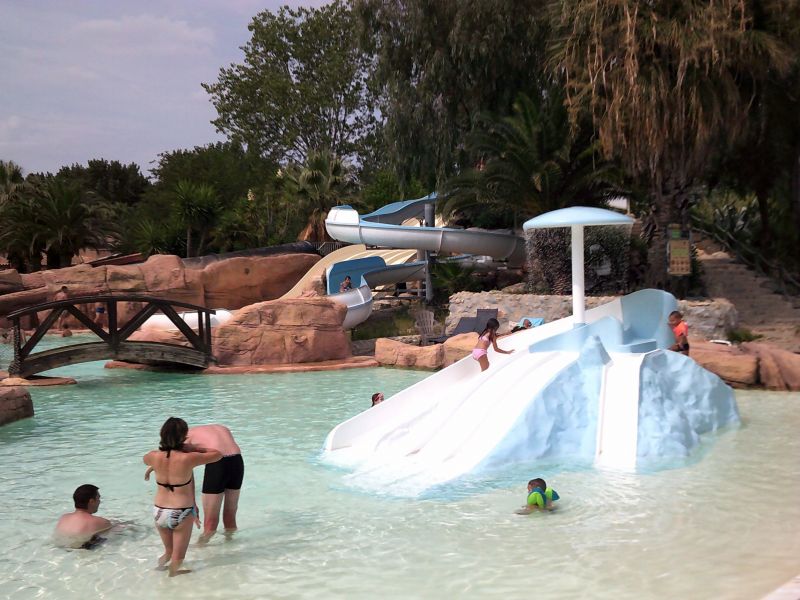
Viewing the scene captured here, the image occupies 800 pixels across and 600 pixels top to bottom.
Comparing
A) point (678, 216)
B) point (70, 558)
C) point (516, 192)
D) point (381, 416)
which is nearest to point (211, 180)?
point (516, 192)

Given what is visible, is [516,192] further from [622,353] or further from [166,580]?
[166,580]

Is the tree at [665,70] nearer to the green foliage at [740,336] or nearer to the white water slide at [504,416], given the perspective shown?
the green foliage at [740,336]

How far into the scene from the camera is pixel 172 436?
4.69 meters

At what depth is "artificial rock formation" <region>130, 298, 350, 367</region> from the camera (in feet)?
52.5

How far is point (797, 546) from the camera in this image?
5.18 m

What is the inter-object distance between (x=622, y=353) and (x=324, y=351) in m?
8.43

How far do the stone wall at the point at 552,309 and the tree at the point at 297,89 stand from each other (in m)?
28.6

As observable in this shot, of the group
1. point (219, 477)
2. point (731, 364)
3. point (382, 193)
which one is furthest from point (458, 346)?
point (382, 193)

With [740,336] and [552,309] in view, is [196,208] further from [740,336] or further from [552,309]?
[740,336]

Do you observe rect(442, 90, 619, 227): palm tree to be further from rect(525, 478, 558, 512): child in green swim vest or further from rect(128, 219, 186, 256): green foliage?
rect(128, 219, 186, 256): green foliage

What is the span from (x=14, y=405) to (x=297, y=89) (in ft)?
121

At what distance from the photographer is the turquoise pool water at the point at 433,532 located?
4777 mm

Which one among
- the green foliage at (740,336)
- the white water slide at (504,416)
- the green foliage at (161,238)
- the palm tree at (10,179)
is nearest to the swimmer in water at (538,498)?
the white water slide at (504,416)

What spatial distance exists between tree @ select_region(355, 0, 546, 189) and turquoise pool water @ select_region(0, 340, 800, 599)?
15502 mm
